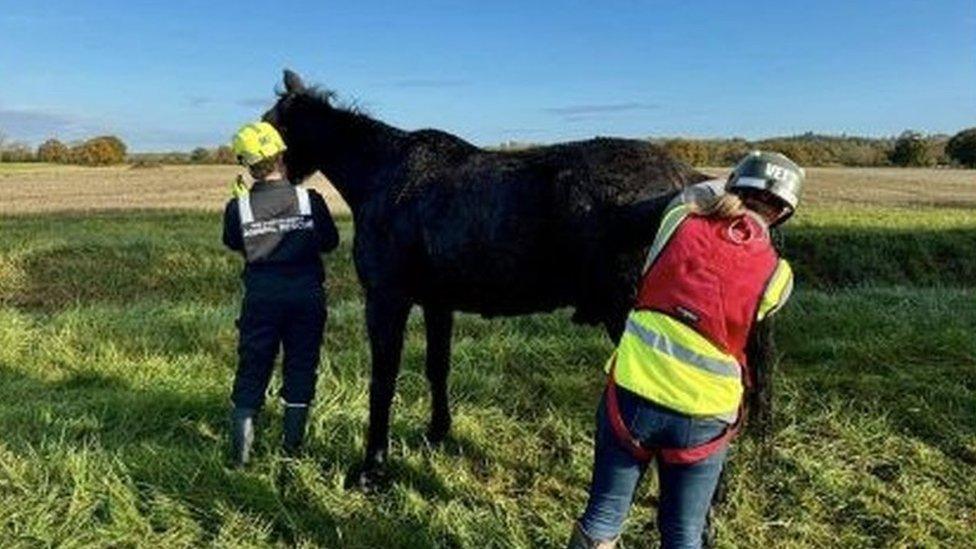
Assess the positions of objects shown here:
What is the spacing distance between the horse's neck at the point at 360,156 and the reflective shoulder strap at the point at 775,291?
2785mm

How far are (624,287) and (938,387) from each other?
9.53ft

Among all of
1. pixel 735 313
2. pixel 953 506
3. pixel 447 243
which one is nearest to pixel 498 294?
pixel 447 243

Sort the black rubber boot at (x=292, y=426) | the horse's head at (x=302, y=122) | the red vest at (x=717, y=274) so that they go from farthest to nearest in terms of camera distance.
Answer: the horse's head at (x=302, y=122)
the black rubber boot at (x=292, y=426)
the red vest at (x=717, y=274)

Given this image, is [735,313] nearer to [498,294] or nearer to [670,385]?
[670,385]

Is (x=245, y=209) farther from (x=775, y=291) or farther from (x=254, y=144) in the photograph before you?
(x=775, y=291)

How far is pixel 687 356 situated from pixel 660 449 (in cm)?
35

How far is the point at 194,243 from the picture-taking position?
15492 mm

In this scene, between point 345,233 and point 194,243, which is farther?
point 345,233

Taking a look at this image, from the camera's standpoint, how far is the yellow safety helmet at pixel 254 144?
5.17 metres

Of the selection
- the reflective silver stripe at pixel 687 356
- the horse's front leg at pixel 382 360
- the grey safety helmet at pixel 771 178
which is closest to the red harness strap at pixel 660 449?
the reflective silver stripe at pixel 687 356

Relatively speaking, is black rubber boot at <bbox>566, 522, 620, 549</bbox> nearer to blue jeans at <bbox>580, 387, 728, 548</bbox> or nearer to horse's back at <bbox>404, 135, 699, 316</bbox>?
blue jeans at <bbox>580, 387, 728, 548</bbox>

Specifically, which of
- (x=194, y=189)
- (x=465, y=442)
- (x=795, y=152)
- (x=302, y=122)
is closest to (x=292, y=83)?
(x=302, y=122)

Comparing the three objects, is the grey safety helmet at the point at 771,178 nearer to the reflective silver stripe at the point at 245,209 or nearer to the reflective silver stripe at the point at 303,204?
the reflective silver stripe at the point at 303,204

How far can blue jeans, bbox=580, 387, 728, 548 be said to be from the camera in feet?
10.4
